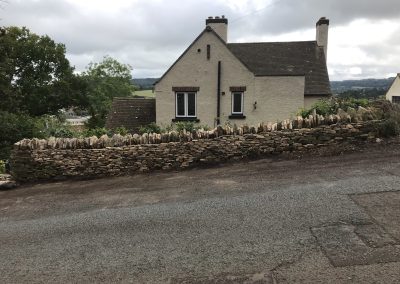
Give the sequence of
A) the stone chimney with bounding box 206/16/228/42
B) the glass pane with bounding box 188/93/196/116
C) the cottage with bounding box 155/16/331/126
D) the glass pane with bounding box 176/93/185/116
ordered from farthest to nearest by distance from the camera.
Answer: the stone chimney with bounding box 206/16/228/42 < the glass pane with bounding box 188/93/196/116 < the glass pane with bounding box 176/93/185/116 < the cottage with bounding box 155/16/331/126

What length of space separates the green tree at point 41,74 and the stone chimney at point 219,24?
22.5 meters

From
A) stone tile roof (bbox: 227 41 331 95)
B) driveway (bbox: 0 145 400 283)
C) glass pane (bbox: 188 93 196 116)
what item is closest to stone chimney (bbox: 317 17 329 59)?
stone tile roof (bbox: 227 41 331 95)

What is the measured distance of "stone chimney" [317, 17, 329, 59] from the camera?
26.2 m

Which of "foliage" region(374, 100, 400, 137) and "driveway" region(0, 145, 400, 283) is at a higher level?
"foliage" region(374, 100, 400, 137)

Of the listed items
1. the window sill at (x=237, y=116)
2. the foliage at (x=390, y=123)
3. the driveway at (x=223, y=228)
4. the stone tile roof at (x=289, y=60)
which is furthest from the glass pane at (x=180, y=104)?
the foliage at (x=390, y=123)

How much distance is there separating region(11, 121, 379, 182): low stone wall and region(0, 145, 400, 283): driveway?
0.90 meters

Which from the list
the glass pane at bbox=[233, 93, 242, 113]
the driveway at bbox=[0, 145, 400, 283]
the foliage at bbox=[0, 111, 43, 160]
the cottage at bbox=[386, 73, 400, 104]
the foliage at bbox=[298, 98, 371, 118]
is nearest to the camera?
A: the driveway at bbox=[0, 145, 400, 283]

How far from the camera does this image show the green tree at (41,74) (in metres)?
38.7

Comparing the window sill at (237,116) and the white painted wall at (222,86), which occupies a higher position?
the white painted wall at (222,86)

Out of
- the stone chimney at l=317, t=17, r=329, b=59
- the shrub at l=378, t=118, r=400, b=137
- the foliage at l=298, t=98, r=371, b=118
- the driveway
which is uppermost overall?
the stone chimney at l=317, t=17, r=329, b=59

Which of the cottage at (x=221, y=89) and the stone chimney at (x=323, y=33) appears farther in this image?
the stone chimney at (x=323, y=33)

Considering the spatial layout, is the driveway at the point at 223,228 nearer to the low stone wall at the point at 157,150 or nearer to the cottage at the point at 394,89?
the low stone wall at the point at 157,150

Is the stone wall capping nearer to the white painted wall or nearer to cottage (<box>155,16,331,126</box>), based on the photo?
the white painted wall

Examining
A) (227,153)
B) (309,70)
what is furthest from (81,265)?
(309,70)
